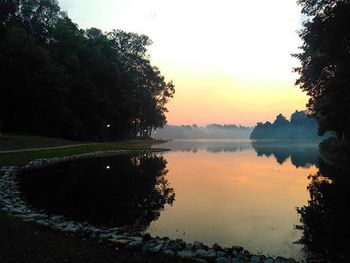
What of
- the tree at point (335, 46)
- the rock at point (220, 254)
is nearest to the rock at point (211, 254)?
the rock at point (220, 254)

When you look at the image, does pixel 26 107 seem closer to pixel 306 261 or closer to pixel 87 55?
pixel 87 55

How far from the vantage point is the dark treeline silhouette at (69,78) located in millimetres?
66700

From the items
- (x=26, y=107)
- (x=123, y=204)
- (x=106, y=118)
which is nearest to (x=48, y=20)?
(x=106, y=118)

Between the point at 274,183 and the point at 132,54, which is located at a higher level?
the point at 132,54

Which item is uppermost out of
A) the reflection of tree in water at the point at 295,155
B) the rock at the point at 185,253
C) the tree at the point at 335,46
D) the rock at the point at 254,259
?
the tree at the point at 335,46

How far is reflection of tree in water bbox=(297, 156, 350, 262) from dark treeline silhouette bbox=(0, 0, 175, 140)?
52.9 metres

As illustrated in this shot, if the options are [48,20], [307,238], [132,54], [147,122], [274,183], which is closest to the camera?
[307,238]

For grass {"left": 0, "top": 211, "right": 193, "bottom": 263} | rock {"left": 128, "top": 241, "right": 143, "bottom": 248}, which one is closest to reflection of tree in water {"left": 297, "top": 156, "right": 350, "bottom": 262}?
grass {"left": 0, "top": 211, "right": 193, "bottom": 263}

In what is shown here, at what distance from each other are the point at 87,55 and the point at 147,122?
39.4 metres

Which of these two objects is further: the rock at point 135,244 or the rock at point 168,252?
the rock at point 135,244

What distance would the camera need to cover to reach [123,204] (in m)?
19.5

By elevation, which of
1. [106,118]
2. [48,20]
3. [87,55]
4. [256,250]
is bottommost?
[256,250]

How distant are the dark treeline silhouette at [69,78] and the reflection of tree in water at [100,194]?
37.5m

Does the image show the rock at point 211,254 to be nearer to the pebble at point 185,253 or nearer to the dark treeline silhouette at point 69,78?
the pebble at point 185,253
